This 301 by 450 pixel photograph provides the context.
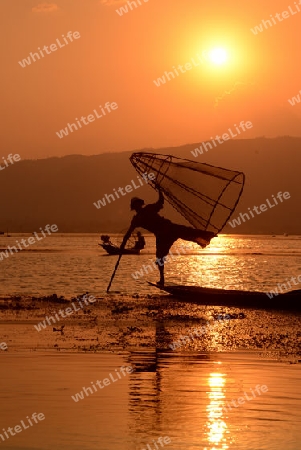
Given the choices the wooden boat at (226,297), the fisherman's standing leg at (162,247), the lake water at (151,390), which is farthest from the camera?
the fisherman's standing leg at (162,247)

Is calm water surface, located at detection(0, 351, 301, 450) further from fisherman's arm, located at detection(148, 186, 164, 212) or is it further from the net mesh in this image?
the net mesh

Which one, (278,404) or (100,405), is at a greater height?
(100,405)

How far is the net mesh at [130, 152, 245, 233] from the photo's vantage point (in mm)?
28859

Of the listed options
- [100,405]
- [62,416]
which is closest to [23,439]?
[62,416]

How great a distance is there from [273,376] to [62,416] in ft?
14.5

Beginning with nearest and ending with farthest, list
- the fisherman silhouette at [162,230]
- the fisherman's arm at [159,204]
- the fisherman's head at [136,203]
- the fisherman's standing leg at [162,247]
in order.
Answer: the fisherman's arm at [159,204] → the fisherman's head at [136,203] → the fisherman silhouette at [162,230] → the fisherman's standing leg at [162,247]

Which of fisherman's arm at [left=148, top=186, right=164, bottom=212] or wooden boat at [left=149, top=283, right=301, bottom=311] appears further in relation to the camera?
wooden boat at [left=149, top=283, right=301, bottom=311]

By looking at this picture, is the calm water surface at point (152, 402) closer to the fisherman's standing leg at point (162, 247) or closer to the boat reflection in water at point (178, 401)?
the boat reflection in water at point (178, 401)

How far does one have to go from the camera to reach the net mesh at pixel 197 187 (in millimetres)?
28859

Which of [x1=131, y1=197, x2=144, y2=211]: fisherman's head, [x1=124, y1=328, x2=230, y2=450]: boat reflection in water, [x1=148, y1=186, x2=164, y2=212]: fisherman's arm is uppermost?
[x1=131, y1=197, x2=144, y2=211]: fisherman's head

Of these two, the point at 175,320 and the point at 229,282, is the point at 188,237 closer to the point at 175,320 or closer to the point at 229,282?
the point at 175,320

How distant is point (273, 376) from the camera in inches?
611

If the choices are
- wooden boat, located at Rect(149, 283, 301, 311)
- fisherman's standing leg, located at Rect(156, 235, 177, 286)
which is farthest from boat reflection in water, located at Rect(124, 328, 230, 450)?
fisherman's standing leg, located at Rect(156, 235, 177, 286)

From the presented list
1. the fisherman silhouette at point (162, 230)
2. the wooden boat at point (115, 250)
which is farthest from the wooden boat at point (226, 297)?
the wooden boat at point (115, 250)
